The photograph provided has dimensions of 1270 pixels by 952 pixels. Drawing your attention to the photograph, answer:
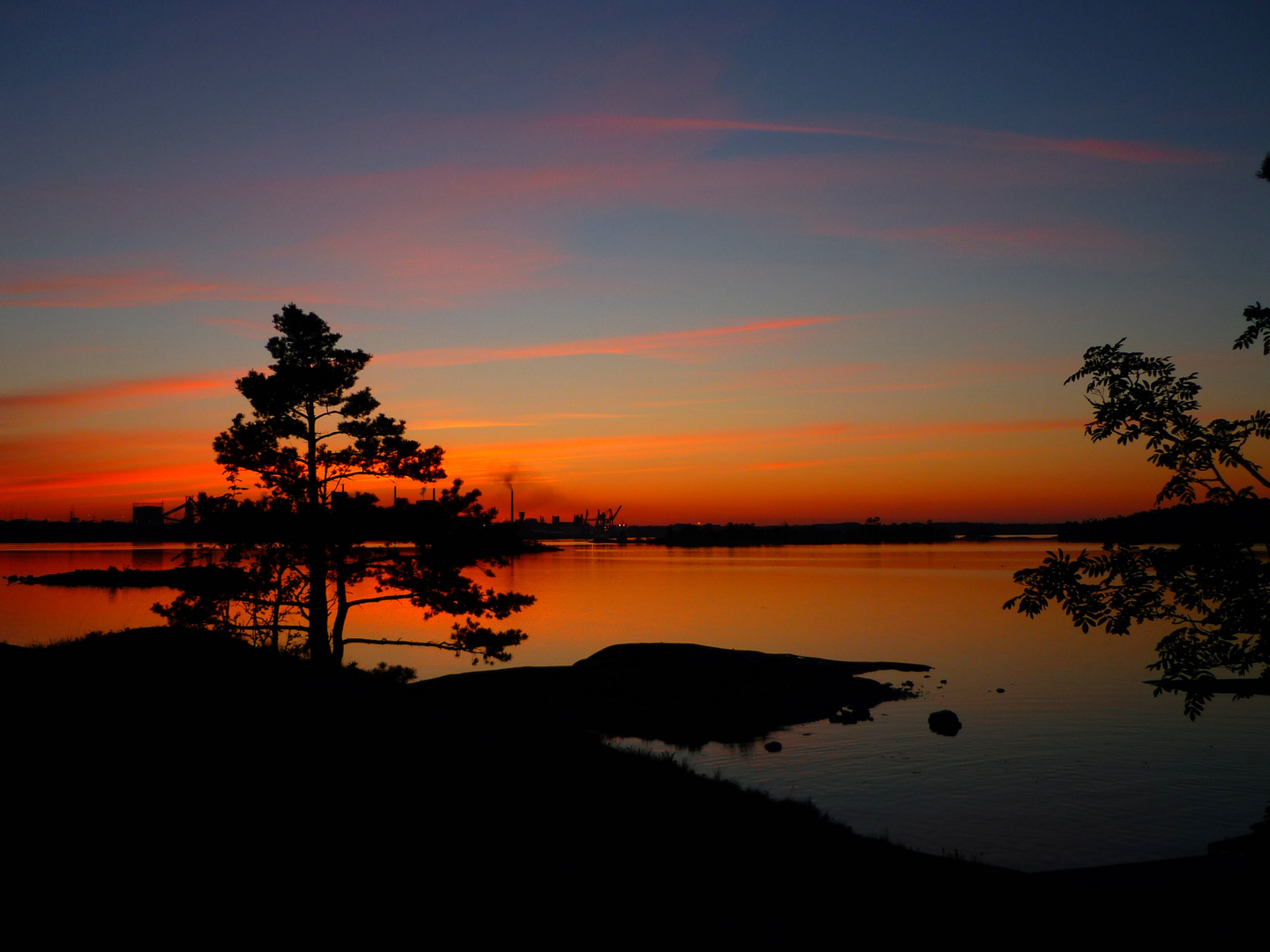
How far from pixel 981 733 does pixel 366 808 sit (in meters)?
33.9

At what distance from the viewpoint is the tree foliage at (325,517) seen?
35000 millimetres

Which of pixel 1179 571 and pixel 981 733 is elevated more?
pixel 1179 571

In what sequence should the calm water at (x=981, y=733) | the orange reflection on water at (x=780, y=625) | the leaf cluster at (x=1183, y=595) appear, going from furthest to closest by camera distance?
the orange reflection on water at (x=780, y=625) → the calm water at (x=981, y=733) → the leaf cluster at (x=1183, y=595)

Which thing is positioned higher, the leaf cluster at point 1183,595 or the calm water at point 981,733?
the leaf cluster at point 1183,595

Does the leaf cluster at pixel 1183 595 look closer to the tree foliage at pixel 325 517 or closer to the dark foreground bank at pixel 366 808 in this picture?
the dark foreground bank at pixel 366 808

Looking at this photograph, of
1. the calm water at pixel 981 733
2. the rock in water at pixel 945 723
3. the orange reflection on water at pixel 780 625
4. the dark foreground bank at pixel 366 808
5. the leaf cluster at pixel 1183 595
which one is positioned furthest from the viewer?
the orange reflection on water at pixel 780 625

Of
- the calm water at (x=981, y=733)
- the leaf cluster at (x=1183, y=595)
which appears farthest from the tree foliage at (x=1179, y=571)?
the calm water at (x=981, y=733)

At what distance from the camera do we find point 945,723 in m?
40.1

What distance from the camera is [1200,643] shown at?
12633mm

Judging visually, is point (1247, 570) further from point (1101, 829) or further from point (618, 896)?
point (1101, 829)

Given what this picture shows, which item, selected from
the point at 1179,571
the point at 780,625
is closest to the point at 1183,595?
the point at 1179,571

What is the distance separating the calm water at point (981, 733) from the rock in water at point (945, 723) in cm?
48

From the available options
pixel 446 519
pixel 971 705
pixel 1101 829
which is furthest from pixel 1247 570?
pixel 971 705

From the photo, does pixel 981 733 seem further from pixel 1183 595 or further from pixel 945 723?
pixel 1183 595
